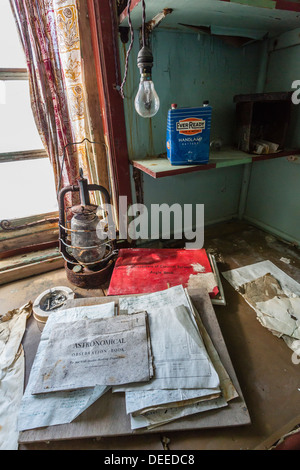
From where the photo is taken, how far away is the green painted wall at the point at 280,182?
123 centimetres

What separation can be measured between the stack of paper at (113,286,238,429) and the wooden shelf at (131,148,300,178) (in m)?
0.54

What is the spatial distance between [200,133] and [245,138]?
0.36 m

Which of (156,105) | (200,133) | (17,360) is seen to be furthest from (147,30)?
(17,360)

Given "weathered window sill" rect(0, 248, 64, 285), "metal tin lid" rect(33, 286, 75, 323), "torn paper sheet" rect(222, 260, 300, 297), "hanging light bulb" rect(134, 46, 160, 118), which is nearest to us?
"hanging light bulb" rect(134, 46, 160, 118)

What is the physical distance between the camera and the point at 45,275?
1254 mm

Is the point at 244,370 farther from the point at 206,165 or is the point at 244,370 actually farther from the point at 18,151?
the point at 18,151

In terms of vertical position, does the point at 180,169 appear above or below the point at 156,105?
below

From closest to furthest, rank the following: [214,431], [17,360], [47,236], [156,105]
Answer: [214,431], [17,360], [156,105], [47,236]

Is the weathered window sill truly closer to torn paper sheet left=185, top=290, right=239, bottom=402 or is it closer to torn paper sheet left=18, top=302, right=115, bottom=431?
torn paper sheet left=18, top=302, right=115, bottom=431

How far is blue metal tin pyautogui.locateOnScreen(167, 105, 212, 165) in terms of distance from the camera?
1009mm

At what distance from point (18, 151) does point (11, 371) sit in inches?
39.5

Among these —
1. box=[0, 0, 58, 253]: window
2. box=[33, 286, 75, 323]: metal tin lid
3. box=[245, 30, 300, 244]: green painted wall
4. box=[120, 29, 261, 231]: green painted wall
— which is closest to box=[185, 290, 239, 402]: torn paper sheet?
box=[33, 286, 75, 323]: metal tin lid

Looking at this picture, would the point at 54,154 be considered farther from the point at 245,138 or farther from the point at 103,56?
the point at 245,138

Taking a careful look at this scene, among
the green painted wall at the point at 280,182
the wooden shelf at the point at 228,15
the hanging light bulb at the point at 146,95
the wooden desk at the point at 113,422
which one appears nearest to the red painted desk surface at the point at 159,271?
the wooden desk at the point at 113,422
